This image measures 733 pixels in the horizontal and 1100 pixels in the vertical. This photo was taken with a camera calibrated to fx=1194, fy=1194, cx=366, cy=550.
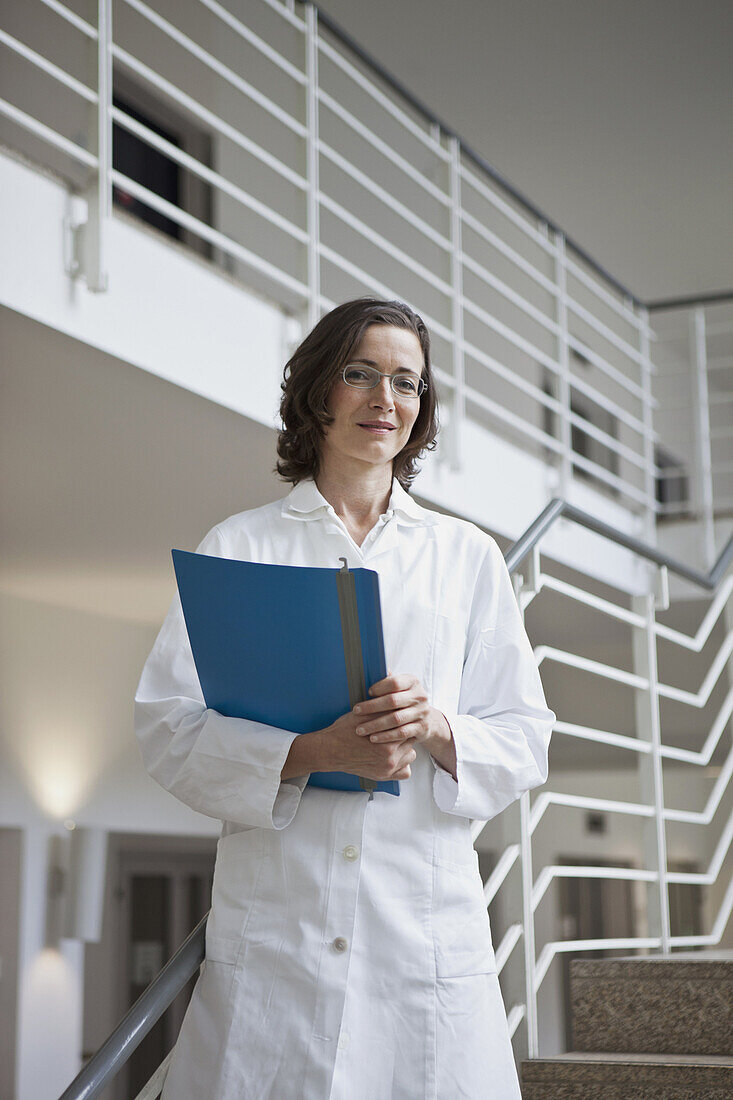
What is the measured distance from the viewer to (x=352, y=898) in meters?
1.13

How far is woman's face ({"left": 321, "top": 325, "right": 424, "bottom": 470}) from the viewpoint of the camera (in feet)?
4.20

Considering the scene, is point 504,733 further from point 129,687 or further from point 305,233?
point 129,687

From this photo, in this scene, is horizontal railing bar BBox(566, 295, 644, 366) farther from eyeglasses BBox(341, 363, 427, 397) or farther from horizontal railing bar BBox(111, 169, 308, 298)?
eyeglasses BBox(341, 363, 427, 397)

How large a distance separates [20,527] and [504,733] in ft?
9.63

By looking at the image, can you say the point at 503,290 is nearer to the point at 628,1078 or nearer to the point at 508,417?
the point at 508,417

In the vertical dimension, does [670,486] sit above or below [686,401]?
below

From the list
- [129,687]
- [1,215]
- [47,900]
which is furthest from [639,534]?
[1,215]

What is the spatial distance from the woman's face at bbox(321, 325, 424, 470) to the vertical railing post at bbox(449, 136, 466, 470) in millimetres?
2080

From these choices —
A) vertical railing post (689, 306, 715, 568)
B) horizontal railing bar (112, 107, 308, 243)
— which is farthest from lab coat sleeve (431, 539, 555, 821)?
vertical railing post (689, 306, 715, 568)

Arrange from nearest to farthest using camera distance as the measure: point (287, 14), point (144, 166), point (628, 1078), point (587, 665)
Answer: point (628, 1078) < point (587, 665) < point (287, 14) < point (144, 166)

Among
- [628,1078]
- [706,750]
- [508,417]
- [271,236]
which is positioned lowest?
[628,1078]

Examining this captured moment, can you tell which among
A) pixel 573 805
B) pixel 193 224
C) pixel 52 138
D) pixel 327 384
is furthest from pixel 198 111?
pixel 573 805

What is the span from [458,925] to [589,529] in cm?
125

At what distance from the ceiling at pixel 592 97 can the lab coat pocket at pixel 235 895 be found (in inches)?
174
